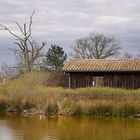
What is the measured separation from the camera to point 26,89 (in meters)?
39.0

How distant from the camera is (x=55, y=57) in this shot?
2830 inches

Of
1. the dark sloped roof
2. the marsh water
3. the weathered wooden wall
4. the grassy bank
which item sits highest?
the dark sloped roof

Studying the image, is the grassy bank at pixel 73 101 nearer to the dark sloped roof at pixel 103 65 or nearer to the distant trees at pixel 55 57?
the dark sloped roof at pixel 103 65

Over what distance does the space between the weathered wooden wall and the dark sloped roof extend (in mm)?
597

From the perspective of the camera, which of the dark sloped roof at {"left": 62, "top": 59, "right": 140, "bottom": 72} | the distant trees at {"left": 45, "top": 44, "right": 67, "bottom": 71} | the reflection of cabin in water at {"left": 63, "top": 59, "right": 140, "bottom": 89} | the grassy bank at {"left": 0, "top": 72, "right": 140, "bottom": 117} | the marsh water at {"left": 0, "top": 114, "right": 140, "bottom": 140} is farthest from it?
the distant trees at {"left": 45, "top": 44, "right": 67, "bottom": 71}

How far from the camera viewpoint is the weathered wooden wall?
42.8 m

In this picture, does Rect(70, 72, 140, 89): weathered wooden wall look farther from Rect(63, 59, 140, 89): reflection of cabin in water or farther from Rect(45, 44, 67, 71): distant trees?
Rect(45, 44, 67, 71): distant trees

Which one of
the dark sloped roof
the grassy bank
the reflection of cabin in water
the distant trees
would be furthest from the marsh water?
the distant trees

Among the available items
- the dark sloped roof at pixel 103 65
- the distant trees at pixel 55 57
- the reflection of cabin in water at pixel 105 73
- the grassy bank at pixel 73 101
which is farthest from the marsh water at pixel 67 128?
the distant trees at pixel 55 57

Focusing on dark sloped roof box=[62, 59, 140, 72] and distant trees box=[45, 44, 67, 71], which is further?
distant trees box=[45, 44, 67, 71]

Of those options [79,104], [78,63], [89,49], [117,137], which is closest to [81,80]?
[78,63]

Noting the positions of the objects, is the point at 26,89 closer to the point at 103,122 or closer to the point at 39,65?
the point at 103,122

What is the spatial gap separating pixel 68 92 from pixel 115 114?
477 cm

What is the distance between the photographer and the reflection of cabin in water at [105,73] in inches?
1683
